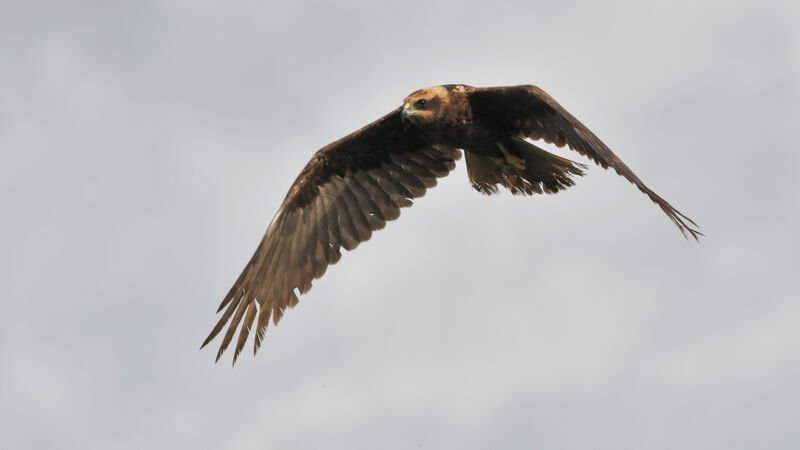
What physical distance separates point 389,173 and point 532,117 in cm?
198

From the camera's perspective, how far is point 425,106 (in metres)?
9.91

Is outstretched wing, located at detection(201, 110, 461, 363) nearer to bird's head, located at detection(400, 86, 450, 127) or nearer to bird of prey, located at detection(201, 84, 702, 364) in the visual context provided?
bird of prey, located at detection(201, 84, 702, 364)

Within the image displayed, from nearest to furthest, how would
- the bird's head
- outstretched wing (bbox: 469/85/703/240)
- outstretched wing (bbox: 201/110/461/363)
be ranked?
outstretched wing (bbox: 469/85/703/240) < the bird's head < outstretched wing (bbox: 201/110/461/363)

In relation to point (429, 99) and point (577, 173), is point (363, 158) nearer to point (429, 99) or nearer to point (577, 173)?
point (429, 99)

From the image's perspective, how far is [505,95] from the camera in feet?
31.8

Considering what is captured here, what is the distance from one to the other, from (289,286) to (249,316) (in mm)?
580

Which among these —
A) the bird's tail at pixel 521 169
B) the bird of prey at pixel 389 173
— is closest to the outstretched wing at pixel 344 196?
the bird of prey at pixel 389 173

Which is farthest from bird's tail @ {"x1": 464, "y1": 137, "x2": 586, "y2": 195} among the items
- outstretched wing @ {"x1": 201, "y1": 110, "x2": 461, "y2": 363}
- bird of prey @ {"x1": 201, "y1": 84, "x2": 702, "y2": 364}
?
outstretched wing @ {"x1": 201, "y1": 110, "x2": 461, "y2": 363}

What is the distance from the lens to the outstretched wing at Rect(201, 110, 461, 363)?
1088 cm

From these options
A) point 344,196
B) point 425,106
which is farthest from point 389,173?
point 425,106

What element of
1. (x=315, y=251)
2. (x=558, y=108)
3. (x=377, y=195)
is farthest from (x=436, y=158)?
(x=558, y=108)

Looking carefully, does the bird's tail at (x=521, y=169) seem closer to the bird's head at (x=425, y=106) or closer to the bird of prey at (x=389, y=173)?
the bird of prey at (x=389, y=173)

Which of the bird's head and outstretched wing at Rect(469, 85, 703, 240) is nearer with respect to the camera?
outstretched wing at Rect(469, 85, 703, 240)

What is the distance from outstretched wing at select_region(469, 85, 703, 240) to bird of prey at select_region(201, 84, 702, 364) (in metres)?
0.01
